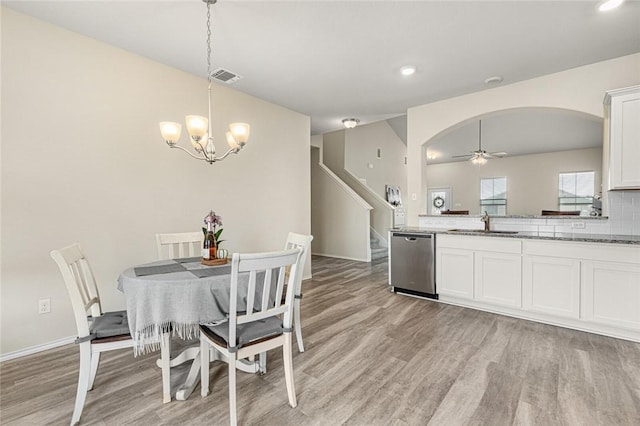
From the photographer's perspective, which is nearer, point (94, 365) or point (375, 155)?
point (94, 365)

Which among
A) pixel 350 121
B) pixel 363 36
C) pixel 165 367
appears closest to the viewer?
pixel 165 367

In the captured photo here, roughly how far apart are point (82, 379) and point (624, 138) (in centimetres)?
464

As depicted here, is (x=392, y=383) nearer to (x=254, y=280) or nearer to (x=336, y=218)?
(x=254, y=280)

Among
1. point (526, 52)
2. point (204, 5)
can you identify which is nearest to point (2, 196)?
point (204, 5)

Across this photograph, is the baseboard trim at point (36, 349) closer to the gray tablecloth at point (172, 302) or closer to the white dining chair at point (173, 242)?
the white dining chair at point (173, 242)

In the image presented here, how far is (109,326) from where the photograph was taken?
1.79m

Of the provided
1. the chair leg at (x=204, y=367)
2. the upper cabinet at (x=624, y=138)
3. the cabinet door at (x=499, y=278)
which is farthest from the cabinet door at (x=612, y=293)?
the chair leg at (x=204, y=367)

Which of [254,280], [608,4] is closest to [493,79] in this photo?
[608,4]

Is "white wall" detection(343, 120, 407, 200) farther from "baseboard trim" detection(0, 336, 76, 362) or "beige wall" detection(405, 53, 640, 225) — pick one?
"baseboard trim" detection(0, 336, 76, 362)

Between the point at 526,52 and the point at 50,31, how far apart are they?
14.2ft

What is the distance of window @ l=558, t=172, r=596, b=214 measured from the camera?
8.07m

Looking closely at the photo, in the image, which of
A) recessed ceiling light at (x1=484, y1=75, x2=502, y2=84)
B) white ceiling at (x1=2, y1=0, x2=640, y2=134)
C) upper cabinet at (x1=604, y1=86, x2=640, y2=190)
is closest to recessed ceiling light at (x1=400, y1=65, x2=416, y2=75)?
white ceiling at (x1=2, y1=0, x2=640, y2=134)

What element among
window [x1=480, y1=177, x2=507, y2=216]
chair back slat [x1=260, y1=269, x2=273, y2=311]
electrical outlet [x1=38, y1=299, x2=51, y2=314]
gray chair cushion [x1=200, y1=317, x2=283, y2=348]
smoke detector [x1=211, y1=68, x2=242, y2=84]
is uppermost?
smoke detector [x1=211, y1=68, x2=242, y2=84]

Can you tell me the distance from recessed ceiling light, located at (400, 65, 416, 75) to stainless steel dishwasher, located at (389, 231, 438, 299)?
1952 millimetres
